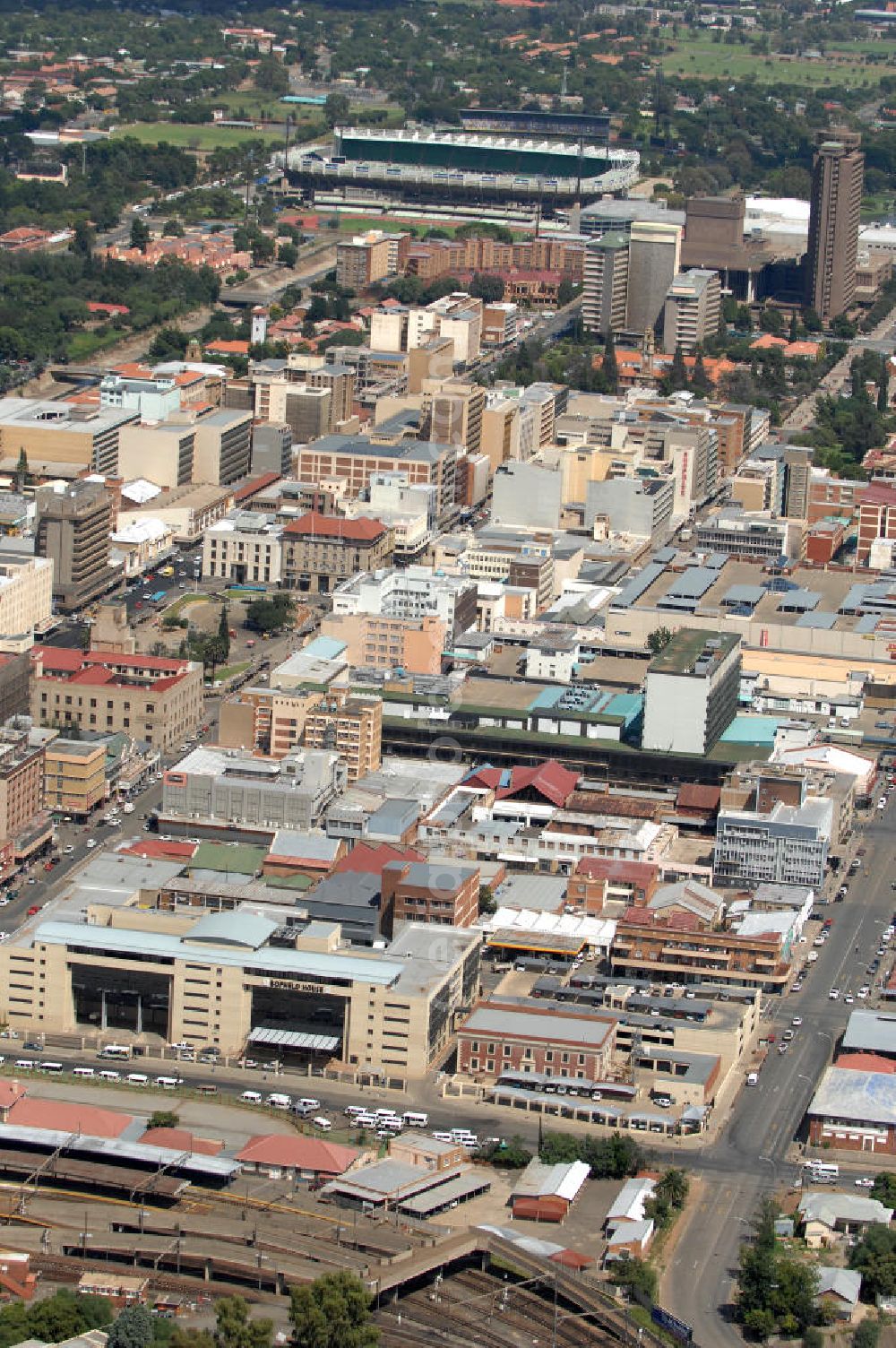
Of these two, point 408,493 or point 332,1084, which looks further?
point 408,493

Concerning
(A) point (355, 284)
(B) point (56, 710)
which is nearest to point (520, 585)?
(B) point (56, 710)

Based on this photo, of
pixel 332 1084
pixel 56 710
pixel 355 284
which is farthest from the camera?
pixel 355 284

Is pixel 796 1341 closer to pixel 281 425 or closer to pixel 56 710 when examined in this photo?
pixel 56 710

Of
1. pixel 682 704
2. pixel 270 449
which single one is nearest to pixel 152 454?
pixel 270 449

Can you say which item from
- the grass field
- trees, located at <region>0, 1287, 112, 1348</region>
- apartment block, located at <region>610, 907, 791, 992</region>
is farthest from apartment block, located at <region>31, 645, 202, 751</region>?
the grass field

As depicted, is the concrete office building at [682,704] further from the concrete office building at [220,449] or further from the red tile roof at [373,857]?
the concrete office building at [220,449]

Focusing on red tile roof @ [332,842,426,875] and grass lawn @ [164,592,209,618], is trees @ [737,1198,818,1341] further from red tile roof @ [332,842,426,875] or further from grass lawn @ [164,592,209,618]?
grass lawn @ [164,592,209,618]
